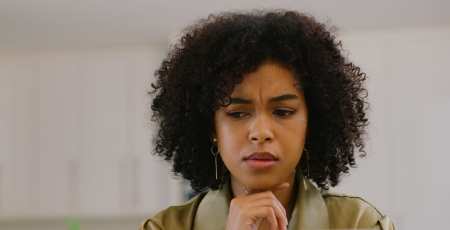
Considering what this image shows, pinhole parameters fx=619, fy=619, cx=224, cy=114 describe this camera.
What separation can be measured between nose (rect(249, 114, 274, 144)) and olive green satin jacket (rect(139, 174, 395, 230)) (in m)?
0.22

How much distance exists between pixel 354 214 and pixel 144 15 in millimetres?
2566

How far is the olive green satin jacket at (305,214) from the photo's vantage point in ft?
4.21

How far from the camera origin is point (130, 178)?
152 inches

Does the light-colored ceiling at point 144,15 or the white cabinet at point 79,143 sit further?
the white cabinet at point 79,143

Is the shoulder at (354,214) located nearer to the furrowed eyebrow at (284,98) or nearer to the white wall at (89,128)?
the furrowed eyebrow at (284,98)

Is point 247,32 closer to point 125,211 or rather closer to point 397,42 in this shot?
point 397,42

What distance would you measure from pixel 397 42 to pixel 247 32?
2583 mm

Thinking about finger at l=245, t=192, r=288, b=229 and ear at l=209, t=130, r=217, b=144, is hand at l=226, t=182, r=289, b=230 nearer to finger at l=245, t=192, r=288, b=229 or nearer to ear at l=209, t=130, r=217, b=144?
finger at l=245, t=192, r=288, b=229

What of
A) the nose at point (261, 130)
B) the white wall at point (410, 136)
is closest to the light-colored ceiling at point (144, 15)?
the white wall at point (410, 136)

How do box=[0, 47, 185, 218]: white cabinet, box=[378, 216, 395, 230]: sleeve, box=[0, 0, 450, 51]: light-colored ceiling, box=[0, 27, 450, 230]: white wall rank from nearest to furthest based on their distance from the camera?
box=[378, 216, 395, 230]: sleeve < box=[0, 0, 450, 51]: light-colored ceiling < box=[0, 27, 450, 230]: white wall < box=[0, 47, 185, 218]: white cabinet

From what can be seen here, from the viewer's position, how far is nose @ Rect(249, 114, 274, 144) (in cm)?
114

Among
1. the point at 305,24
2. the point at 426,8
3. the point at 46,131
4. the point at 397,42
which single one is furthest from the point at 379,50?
the point at 305,24

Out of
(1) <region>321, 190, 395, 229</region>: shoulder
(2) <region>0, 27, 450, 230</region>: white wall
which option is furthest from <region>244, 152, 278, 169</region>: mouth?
(2) <region>0, 27, 450, 230</region>: white wall

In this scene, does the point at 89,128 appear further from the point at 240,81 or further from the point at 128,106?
the point at 240,81
